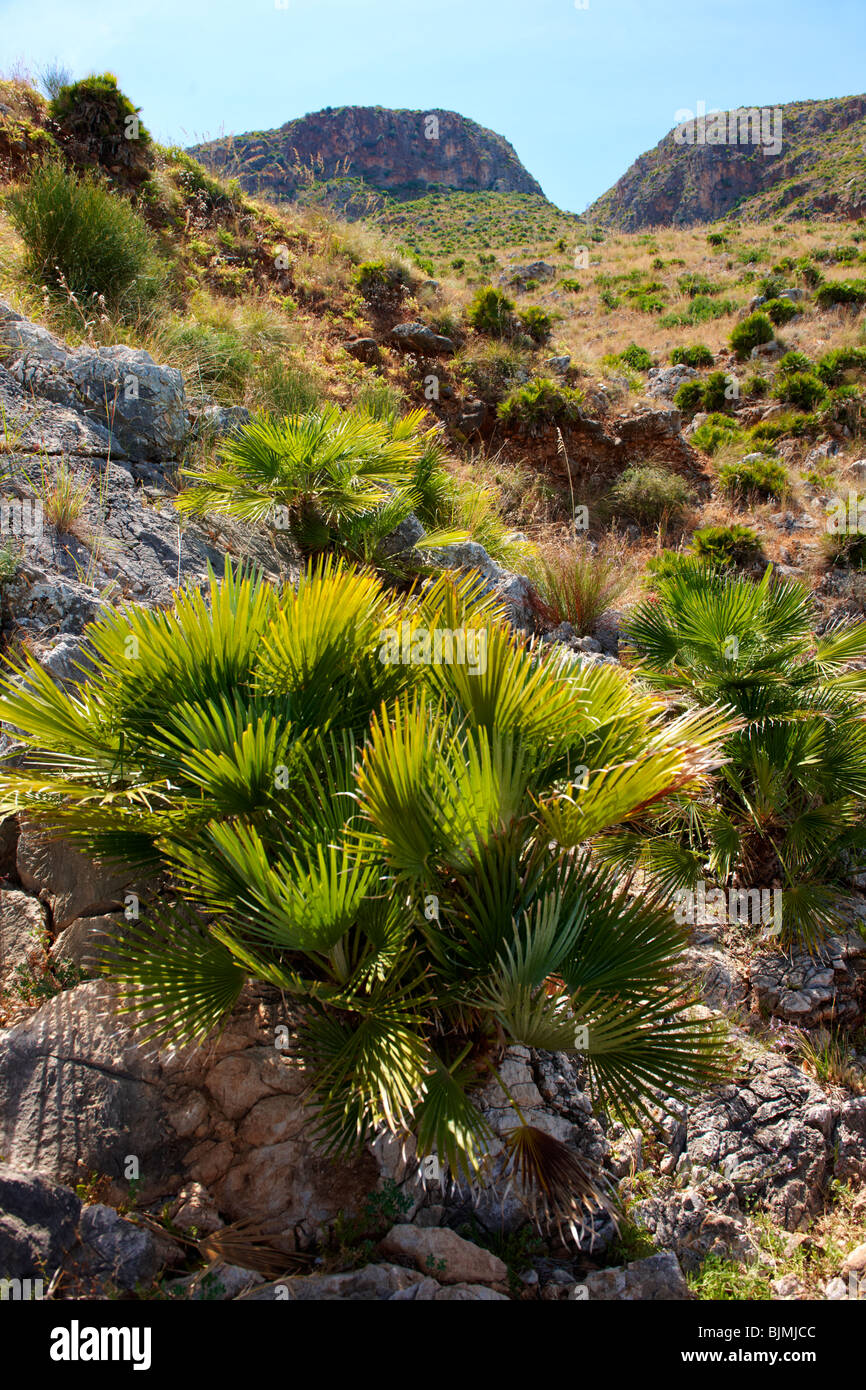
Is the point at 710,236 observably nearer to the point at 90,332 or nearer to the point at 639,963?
the point at 90,332

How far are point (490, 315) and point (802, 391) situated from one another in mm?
5351

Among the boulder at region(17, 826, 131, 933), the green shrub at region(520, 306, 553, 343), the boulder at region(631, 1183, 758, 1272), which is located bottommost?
the boulder at region(631, 1183, 758, 1272)

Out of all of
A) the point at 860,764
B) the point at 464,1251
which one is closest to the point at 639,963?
the point at 464,1251

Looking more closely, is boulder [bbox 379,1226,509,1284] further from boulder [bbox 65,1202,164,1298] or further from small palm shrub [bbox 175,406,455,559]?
small palm shrub [bbox 175,406,455,559]

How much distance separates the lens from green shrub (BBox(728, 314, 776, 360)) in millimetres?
13625

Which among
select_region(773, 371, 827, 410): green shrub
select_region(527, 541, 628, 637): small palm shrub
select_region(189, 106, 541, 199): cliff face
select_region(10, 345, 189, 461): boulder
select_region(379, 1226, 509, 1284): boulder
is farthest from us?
select_region(189, 106, 541, 199): cliff face

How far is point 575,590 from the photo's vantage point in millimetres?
6641

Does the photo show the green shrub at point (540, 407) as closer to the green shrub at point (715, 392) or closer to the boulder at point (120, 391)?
the green shrub at point (715, 392)

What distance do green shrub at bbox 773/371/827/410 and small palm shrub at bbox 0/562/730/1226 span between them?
11630 mm

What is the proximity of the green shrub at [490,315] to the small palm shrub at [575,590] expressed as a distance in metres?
7.23

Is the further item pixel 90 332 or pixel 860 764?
pixel 90 332

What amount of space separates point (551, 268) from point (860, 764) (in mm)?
21970

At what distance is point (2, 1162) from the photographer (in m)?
2.12

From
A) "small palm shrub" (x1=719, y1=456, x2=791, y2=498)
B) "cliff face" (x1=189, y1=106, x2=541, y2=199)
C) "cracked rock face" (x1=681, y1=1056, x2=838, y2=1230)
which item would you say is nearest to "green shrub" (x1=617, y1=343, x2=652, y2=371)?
"small palm shrub" (x1=719, y1=456, x2=791, y2=498)
